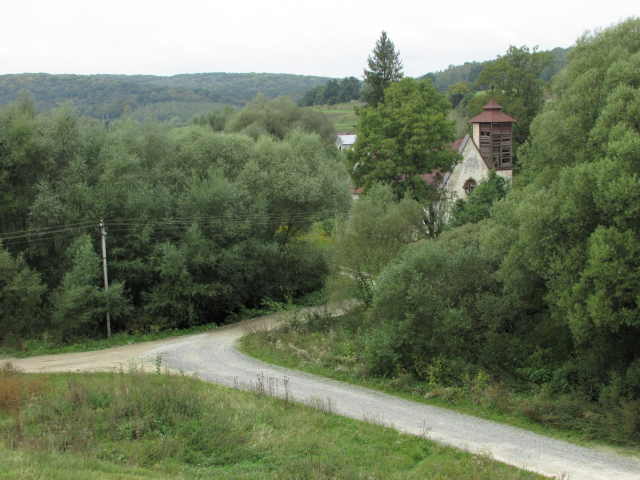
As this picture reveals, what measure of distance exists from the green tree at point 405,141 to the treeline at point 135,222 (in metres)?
4.55

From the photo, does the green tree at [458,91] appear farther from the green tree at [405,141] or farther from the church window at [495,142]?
the green tree at [405,141]

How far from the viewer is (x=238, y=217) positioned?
1148 inches

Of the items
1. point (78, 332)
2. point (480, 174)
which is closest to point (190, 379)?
point (78, 332)

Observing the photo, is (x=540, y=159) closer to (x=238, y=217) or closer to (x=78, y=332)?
(x=238, y=217)

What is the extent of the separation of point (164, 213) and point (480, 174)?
25.4m

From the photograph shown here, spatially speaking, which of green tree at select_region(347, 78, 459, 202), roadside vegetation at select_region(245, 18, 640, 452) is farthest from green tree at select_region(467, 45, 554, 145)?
roadside vegetation at select_region(245, 18, 640, 452)

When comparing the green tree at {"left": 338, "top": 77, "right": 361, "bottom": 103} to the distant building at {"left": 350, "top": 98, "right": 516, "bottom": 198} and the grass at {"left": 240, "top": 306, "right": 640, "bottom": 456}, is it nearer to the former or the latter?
the distant building at {"left": 350, "top": 98, "right": 516, "bottom": 198}

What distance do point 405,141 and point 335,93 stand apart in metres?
116

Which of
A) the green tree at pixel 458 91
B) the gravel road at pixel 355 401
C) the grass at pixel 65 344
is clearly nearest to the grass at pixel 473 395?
the gravel road at pixel 355 401

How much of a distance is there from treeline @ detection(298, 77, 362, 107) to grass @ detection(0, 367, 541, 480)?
131 meters

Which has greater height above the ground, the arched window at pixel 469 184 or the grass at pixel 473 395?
the arched window at pixel 469 184

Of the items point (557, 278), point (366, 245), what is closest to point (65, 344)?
point (366, 245)

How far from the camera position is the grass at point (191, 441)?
965 centimetres

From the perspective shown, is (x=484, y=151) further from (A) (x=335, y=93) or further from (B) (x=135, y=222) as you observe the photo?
(A) (x=335, y=93)
